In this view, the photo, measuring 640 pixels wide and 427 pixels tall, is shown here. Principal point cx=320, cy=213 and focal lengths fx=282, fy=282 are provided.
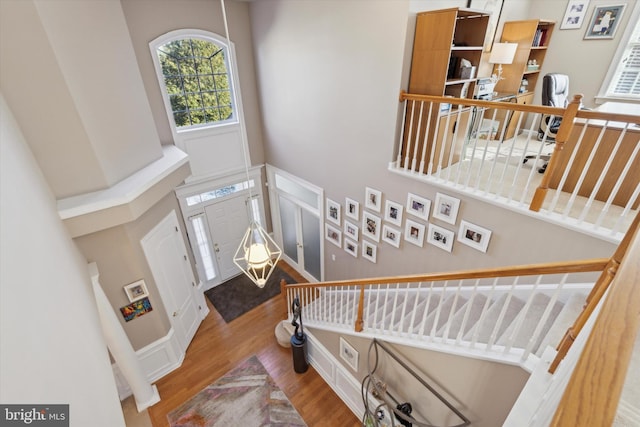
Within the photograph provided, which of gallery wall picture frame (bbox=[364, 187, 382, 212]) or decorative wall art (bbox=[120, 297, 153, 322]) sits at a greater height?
gallery wall picture frame (bbox=[364, 187, 382, 212])

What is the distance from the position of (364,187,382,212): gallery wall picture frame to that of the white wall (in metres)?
3.45

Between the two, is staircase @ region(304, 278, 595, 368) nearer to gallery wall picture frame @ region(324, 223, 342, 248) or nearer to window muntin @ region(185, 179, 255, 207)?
gallery wall picture frame @ region(324, 223, 342, 248)

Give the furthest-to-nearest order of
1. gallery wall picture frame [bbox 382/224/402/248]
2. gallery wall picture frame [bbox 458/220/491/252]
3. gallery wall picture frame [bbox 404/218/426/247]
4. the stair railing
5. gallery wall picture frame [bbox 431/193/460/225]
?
gallery wall picture frame [bbox 382/224/402/248], gallery wall picture frame [bbox 404/218/426/247], gallery wall picture frame [bbox 431/193/460/225], gallery wall picture frame [bbox 458/220/491/252], the stair railing

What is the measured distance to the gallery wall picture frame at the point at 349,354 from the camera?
140 inches

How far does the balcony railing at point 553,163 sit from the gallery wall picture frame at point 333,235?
5.79 feet

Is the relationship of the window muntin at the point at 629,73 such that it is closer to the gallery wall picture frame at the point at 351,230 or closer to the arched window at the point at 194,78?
the gallery wall picture frame at the point at 351,230

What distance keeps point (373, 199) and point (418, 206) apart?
746mm


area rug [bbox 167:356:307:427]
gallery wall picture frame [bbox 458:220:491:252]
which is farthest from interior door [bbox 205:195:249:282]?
gallery wall picture frame [bbox 458:220:491:252]

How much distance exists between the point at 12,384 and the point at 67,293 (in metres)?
1.07

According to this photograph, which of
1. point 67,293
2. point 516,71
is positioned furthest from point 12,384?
point 516,71

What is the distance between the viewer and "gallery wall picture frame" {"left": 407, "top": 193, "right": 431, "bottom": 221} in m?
3.49

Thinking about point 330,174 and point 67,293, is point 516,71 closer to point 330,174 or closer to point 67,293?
point 330,174

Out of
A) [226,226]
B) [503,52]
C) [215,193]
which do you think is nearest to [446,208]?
[503,52]

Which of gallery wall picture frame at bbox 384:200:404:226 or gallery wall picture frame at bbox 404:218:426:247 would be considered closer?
gallery wall picture frame at bbox 404:218:426:247
